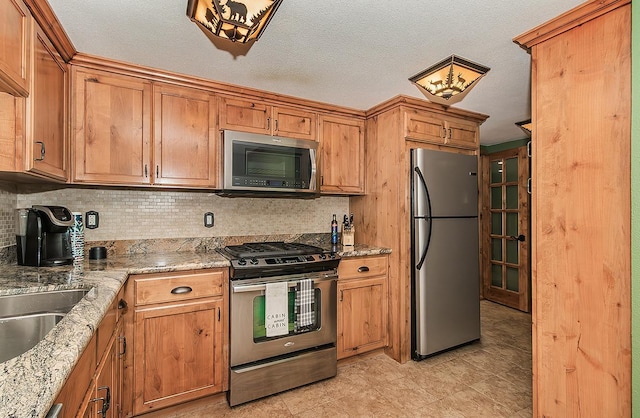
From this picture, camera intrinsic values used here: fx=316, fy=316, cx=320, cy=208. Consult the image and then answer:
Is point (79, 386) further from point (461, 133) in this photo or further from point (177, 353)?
point (461, 133)

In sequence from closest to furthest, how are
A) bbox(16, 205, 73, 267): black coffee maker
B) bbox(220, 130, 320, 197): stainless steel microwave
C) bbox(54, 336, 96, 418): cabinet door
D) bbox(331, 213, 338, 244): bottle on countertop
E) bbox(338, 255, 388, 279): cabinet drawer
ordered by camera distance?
bbox(54, 336, 96, 418): cabinet door < bbox(16, 205, 73, 267): black coffee maker < bbox(220, 130, 320, 197): stainless steel microwave < bbox(338, 255, 388, 279): cabinet drawer < bbox(331, 213, 338, 244): bottle on countertop

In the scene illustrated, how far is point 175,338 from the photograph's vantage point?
1991 millimetres

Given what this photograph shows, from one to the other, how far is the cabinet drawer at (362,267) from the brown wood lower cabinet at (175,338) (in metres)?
0.96

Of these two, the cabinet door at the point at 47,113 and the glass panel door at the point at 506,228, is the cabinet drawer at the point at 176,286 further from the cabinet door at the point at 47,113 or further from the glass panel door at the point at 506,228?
the glass panel door at the point at 506,228

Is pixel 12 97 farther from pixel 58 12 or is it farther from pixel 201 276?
pixel 201 276

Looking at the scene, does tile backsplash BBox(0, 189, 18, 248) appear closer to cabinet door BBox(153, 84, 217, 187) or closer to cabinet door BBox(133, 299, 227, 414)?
cabinet door BBox(153, 84, 217, 187)

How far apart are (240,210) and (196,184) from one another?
54 cm

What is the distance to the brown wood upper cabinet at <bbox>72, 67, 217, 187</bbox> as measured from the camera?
2.04 meters

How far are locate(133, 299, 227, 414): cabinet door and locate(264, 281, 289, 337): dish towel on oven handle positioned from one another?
31 centimetres

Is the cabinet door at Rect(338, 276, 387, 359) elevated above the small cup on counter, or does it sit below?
below

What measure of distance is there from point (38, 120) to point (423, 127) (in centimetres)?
264

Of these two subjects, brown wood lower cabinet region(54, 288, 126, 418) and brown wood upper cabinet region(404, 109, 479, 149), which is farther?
brown wood upper cabinet region(404, 109, 479, 149)

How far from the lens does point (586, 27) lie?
1.48 meters

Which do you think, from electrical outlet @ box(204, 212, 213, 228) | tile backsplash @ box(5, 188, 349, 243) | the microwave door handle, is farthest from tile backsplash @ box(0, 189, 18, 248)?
the microwave door handle
